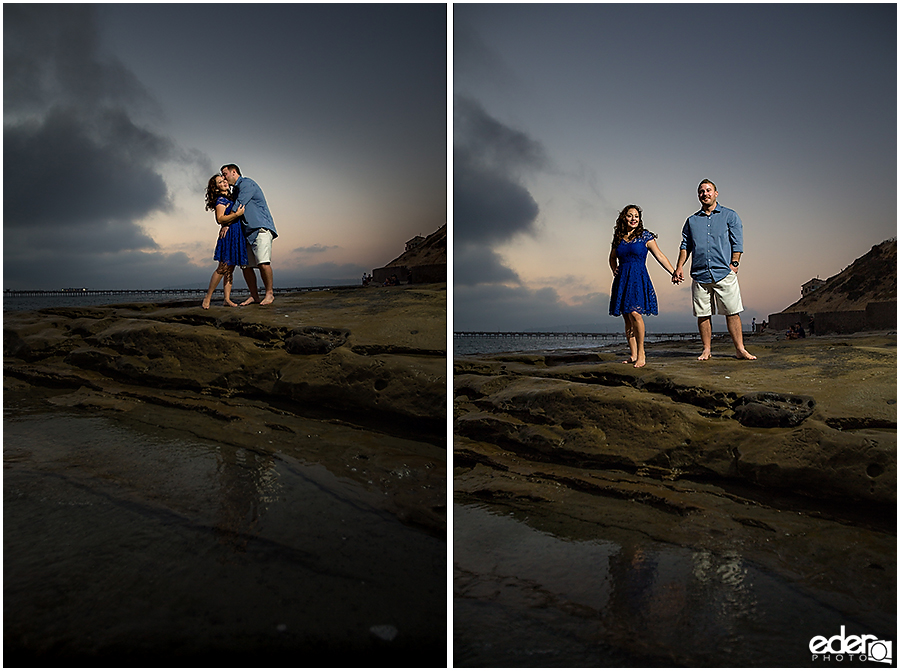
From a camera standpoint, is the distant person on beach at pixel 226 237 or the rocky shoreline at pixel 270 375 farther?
the distant person on beach at pixel 226 237

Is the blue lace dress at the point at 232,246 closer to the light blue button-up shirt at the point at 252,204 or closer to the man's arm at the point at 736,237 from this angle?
the light blue button-up shirt at the point at 252,204

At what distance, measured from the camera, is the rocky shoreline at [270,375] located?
2.75 metres

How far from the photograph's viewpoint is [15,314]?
3.70 m

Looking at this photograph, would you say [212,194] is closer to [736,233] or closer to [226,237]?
[226,237]

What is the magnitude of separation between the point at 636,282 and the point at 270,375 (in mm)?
2630

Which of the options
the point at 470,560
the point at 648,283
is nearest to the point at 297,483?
the point at 470,560

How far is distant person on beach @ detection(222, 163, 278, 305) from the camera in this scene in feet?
13.4

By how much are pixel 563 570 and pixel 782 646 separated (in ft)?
2.46

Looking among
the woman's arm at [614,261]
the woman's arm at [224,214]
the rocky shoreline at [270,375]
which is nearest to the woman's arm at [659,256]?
the woman's arm at [614,261]

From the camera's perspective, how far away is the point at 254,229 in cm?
417

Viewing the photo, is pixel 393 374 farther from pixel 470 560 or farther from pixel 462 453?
pixel 470 560

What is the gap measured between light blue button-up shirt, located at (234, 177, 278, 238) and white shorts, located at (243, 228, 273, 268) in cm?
6
